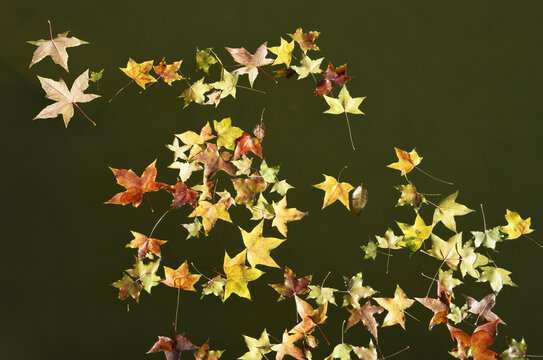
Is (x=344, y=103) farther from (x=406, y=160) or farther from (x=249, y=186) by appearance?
(x=249, y=186)

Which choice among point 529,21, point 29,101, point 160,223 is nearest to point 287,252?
point 160,223

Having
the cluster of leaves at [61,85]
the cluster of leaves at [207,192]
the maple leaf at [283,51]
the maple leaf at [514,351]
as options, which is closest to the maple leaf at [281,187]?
the cluster of leaves at [207,192]

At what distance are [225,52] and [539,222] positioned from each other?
0.96 metres

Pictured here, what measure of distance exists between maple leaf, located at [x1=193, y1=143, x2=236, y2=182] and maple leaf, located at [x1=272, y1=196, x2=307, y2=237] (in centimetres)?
14

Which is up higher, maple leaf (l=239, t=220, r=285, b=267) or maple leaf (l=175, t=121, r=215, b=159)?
maple leaf (l=175, t=121, r=215, b=159)

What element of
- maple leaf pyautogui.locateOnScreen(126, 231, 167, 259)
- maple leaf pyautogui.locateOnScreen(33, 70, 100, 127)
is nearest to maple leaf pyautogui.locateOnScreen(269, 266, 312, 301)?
maple leaf pyautogui.locateOnScreen(126, 231, 167, 259)

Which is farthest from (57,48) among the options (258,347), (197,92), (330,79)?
(258,347)

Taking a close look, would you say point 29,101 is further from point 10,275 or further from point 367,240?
point 367,240

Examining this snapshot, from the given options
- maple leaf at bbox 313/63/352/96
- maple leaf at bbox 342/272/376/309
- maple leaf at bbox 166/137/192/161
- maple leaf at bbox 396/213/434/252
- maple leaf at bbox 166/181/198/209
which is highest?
maple leaf at bbox 313/63/352/96

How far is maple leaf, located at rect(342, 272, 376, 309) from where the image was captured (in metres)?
1.24

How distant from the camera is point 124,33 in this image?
1275 mm

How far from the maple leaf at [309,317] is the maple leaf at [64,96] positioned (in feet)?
2.40

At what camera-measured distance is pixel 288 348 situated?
47.5 inches

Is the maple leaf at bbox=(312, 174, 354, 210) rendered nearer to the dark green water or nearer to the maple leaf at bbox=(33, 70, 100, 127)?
the dark green water
